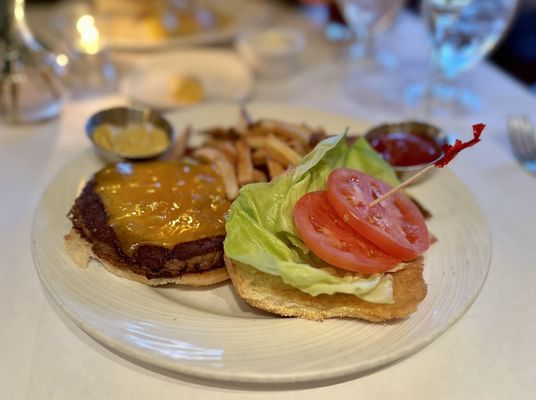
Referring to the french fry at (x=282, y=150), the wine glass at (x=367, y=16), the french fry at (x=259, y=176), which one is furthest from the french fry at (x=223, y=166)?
the wine glass at (x=367, y=16)

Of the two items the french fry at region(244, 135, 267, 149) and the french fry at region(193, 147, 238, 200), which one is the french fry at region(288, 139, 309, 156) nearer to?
the french fry at region(244, 135, 267, 149)

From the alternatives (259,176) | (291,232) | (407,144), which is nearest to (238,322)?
(291,232)

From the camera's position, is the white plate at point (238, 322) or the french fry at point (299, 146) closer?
the white plate at point (238, 322)

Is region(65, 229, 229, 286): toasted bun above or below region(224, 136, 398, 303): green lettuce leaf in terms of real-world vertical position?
below

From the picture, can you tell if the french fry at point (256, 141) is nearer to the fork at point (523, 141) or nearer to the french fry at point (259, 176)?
the french fry at point (259, 176)

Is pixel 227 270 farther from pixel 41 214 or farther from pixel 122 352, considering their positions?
pixel 41 214

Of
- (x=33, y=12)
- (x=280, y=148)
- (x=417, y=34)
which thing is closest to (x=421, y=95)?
(x=417, y=34)

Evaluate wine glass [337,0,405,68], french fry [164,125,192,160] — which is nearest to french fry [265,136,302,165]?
french fry [164,125,192,160]

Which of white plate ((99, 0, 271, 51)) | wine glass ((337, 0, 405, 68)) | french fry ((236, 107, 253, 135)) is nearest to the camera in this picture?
french fry ((236, 107, 253, 135))

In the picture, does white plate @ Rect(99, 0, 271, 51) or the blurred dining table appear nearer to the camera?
the blurred dining table
